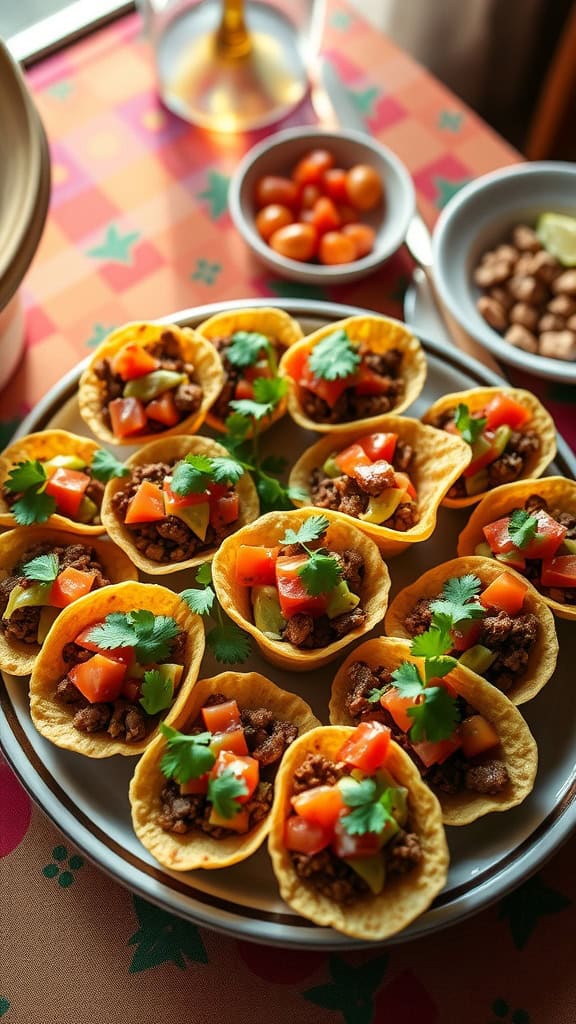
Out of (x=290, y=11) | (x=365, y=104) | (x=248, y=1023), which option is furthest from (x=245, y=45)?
(x=248, y=1023)

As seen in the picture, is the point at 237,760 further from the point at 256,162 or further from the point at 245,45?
the point at 245,45

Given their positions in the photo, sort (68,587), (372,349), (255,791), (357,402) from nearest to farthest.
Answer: (255,791), (68,587), (357,402), (372,349)

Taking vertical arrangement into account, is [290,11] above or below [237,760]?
above

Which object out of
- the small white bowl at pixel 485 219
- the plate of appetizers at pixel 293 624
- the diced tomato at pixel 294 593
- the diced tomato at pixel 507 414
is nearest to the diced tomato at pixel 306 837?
the plate of appetizers at pixel 293 624

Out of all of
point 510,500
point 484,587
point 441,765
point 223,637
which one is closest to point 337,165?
point 510,500

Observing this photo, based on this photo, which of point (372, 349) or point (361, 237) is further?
point (361, 237)

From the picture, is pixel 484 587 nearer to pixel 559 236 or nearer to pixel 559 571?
pixel 559 571
